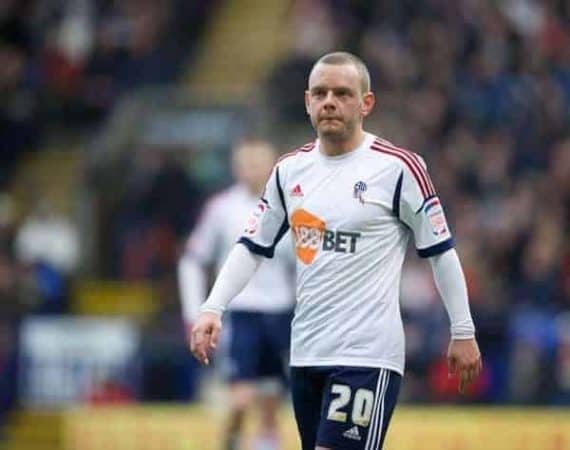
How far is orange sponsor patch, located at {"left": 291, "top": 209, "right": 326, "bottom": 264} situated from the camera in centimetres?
827

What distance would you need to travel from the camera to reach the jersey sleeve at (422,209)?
8.16 m

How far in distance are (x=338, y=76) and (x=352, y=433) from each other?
1.47m

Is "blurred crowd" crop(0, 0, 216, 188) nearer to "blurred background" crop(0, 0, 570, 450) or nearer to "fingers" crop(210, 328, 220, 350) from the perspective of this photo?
"blurred background" crop(0, 0, 570, 450)

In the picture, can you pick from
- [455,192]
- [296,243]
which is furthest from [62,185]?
[296,243]

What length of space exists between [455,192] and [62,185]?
20.4 ft

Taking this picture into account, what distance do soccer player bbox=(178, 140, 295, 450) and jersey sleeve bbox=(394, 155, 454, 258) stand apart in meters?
4.11

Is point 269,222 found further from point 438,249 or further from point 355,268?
point 438,249

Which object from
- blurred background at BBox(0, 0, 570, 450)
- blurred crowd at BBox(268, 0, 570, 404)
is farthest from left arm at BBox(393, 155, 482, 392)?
blurred crowd at BBox(268, 0, 570, 404)

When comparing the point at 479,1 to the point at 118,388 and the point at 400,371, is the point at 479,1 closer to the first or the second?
the point at 118,388

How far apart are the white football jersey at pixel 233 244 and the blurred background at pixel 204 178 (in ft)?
8.76

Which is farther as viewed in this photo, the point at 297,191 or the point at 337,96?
the point at 297,191

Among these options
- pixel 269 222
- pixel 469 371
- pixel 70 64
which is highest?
pixel 70 64

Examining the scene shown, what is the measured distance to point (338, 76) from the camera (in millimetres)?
8148

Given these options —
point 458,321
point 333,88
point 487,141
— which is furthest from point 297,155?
point 487,141
